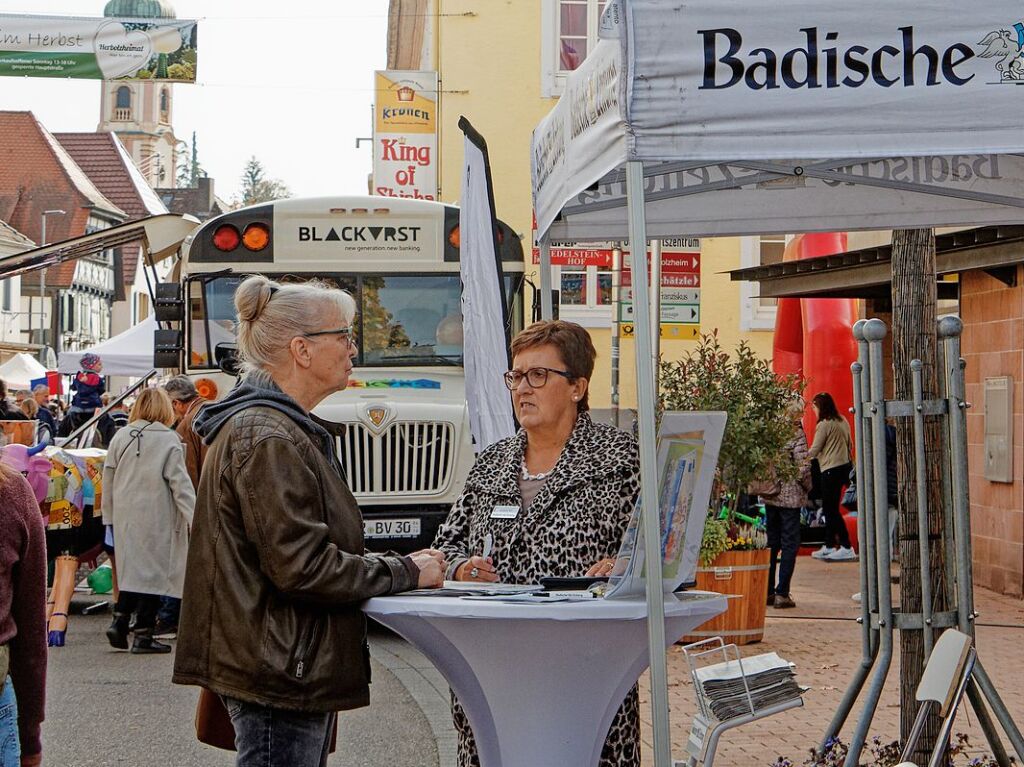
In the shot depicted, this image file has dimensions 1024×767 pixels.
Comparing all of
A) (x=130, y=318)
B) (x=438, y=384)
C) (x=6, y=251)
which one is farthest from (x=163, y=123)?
(x=438, y=384)

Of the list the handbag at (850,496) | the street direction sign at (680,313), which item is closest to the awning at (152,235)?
the street direction sign at (680,313)

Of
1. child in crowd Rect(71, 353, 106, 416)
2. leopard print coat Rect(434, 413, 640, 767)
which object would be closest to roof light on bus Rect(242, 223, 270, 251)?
leopard print coat Rect(434, 413, 640, 767)

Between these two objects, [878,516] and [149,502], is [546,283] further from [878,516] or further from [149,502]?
[149,502]

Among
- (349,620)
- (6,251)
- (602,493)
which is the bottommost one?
(349,620)

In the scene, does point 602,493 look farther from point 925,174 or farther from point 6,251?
point 6,251

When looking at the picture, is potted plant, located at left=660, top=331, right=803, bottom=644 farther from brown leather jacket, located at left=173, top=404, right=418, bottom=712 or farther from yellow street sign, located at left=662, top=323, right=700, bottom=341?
brown leather jacket, located at left=173, top=404, right=418, bottom=712

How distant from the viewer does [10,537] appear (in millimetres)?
4016

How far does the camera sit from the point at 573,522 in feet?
14.2

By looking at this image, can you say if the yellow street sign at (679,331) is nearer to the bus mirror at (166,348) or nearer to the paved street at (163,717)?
the bus mirror at (166,348)

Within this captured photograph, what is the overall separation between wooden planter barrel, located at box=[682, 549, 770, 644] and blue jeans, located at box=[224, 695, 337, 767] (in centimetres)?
682

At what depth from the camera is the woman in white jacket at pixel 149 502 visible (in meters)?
10.4

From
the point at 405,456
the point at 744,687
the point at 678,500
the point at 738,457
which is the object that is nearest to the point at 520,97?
the point at 405,456

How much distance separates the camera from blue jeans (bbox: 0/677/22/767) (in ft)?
13.0

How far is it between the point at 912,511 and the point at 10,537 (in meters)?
2.95
